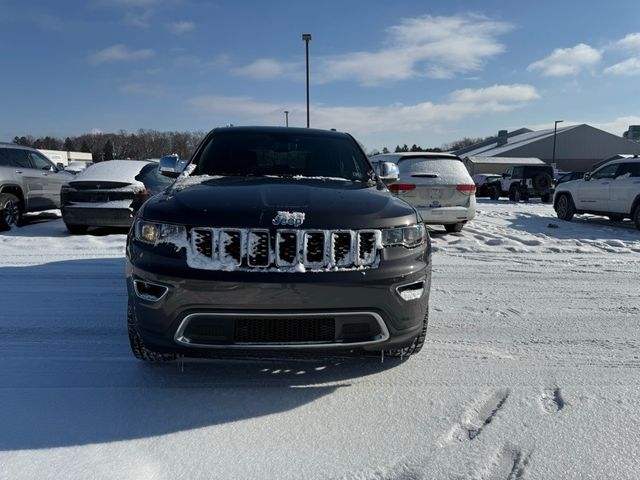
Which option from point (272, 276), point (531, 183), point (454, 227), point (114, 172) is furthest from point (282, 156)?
point (531, 183)

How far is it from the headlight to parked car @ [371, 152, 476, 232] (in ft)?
19.0

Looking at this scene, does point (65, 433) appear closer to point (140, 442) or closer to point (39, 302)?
point (140, 442)

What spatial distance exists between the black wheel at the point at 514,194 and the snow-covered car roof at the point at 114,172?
721 inches

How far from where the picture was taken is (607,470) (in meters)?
2.20

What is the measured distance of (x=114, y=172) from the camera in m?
8.91

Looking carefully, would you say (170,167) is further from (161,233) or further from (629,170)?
(629,170)

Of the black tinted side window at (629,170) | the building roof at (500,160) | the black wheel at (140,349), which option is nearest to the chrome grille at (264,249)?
the black wheel at (140,349)

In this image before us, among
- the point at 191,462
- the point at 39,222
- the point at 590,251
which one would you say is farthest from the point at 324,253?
the point at 39,222

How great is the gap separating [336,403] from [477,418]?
0.77 metres

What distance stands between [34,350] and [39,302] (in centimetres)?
131

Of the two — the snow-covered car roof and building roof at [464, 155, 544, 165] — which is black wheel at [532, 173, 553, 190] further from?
building roof at [464, 155, 544, 165]

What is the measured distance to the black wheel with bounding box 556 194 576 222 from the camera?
13000mm

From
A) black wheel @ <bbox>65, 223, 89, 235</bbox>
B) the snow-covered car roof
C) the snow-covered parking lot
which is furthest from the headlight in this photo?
black wheel @ <bbox>65, 223, 89, 235</bbox>

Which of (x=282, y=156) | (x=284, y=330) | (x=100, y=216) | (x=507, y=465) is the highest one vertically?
(x=282, y=156)
